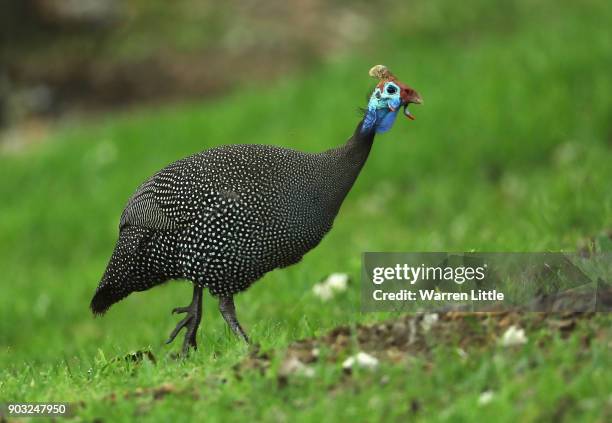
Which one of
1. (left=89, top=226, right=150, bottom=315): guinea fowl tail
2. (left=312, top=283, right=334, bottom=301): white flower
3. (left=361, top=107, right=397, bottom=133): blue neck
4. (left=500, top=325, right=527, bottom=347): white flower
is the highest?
(left=361, top=107, right=397, bottom=133): blue neck

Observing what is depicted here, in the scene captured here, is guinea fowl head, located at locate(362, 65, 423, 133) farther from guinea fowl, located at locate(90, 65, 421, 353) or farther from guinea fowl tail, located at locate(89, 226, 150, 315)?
guinea fowl tail, located at locate(89, 226, 150, 315)

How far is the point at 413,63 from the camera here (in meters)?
12.4

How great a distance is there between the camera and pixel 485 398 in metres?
3.71

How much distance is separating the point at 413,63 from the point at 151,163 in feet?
10.4

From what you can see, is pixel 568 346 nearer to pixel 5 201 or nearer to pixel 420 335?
pixel 420 335

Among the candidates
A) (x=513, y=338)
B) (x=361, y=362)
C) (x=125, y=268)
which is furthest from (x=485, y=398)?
(x=125, y=268)

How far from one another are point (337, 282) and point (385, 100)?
153 centimetres

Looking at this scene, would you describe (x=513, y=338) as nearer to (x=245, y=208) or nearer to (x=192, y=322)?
(x=245, y=208)

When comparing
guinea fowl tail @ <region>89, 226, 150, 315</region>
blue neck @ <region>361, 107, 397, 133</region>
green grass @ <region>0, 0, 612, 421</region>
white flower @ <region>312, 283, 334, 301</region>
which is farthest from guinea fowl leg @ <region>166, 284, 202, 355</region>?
blue neck @ <region>361, 107, 397, 133</region>

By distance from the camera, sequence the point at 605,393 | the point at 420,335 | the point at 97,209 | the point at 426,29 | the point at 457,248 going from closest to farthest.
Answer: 1. the point at 605,393
2. the point at 420,335
3. the point at 457,248
4. the point at 97,209
5. the point at 426,29

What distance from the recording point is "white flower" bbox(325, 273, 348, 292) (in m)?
6.32

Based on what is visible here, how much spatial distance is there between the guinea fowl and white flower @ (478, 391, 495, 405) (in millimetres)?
1520

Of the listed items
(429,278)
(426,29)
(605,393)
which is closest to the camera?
(605,393)

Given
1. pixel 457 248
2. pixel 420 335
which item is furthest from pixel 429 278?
pixel 457 248
